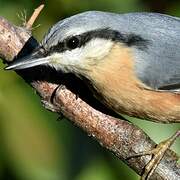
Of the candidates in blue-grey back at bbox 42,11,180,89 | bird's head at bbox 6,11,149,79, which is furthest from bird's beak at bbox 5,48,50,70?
blue-grey back at bbox 42,11,180,89

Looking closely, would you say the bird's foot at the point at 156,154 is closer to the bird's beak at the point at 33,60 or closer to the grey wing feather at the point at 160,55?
the grey wing feather at the point at 160,55

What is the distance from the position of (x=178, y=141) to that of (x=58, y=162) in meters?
0.66

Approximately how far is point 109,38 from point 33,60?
41cm

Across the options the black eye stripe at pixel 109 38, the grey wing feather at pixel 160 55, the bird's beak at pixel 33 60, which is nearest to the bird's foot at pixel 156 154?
the grey wing feather at pixel 160 55

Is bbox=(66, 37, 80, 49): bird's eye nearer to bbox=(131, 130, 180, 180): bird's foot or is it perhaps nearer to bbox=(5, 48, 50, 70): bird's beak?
bbox=(5, 48, 50, 70): bird's beak

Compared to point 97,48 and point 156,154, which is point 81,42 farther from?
point 156,154

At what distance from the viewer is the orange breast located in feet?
5.46

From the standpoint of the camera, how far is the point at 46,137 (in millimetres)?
1473

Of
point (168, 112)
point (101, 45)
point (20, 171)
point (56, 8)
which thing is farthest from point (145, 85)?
point (20, 171)

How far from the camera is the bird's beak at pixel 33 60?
1.40 metres

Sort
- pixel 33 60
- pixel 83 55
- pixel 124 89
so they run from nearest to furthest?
pixel 33 60, pixel 83 55, pixel 124 89

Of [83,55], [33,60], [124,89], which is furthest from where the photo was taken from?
[124,89]

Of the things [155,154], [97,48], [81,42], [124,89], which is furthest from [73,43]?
[155,154]

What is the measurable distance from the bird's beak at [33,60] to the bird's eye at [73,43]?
12cm
